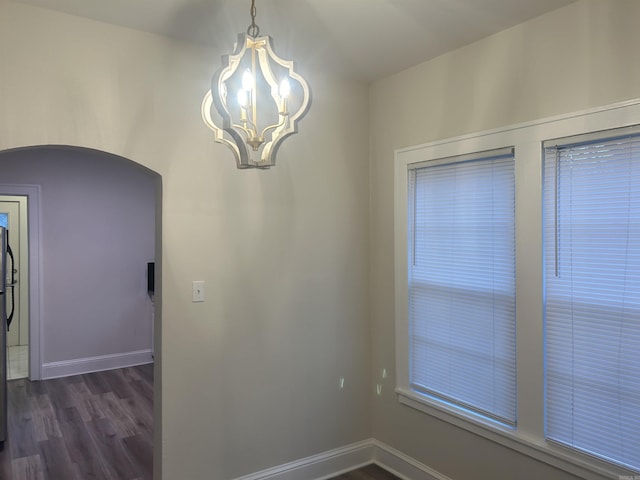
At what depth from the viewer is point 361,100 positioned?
3.25 metres

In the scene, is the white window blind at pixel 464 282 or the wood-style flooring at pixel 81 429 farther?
the wood-style flooring at pixel 81 429

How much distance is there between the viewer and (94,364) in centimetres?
531

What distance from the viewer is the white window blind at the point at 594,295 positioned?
1.97 metres

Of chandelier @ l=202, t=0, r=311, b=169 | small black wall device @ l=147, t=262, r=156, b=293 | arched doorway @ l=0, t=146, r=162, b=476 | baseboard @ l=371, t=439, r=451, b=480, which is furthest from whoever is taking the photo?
small black wall device @ l=147, t=262, r=156, b=293

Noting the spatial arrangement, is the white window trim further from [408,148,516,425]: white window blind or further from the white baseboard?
the white baseboard

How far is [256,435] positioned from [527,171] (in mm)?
2124

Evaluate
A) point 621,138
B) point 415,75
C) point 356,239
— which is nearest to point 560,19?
point 621,138

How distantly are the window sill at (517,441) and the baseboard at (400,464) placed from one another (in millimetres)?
346

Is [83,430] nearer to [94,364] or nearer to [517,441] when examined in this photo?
[94,364]

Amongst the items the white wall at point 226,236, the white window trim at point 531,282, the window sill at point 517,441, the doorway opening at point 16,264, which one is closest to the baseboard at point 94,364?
the doorway opening at point 16,264

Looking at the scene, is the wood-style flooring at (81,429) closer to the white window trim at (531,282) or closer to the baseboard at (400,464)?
the baseboard at (400,464)

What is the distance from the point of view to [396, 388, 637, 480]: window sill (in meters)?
2.04

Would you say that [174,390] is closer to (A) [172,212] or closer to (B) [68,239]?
(A) [172,212]

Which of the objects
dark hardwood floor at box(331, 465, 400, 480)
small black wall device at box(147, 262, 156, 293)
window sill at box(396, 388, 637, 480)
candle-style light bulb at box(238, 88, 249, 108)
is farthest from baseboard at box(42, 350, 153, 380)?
candle-style light bulb at box(238, 88, 249, 108)
